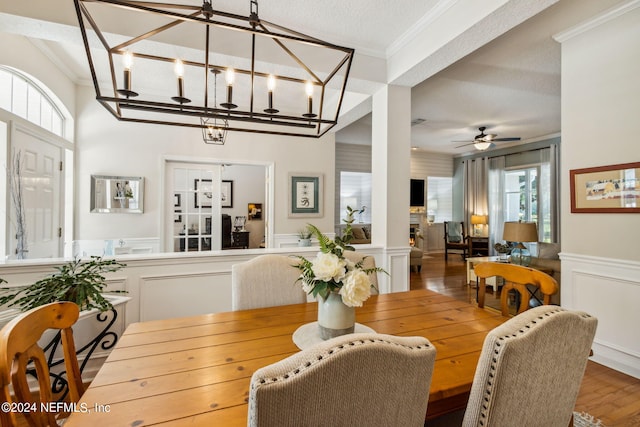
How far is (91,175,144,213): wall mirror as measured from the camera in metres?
3.80

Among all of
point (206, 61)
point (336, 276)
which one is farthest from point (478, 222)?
point (206, 61)

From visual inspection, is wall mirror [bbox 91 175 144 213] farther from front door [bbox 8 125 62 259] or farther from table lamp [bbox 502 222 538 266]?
table lamp [bbox 502 222 538 266]

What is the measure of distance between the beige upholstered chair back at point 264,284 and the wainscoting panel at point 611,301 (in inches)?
95.7

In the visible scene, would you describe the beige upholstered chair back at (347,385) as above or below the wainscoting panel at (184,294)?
above

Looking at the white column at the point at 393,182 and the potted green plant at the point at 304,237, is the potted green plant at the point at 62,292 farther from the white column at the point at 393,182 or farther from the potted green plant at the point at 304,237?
the potted green plant at the point at 304,237

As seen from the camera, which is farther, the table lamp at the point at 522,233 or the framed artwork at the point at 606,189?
the table lamp at the point at 522,233

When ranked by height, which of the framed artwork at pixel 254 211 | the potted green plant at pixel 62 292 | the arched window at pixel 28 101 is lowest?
the potted green plant at pixel 62 292

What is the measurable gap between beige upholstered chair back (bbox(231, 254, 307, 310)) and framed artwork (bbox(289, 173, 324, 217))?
118 inches

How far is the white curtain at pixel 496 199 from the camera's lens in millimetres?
7344

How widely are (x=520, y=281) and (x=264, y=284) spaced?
1477 millimetres

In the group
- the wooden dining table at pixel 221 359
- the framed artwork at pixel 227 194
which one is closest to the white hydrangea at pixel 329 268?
the wooden dining table at pixel 221 359

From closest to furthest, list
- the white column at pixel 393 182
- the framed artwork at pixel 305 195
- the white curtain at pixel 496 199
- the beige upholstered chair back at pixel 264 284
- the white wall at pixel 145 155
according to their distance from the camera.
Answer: the beige upholstered chair back at pixel 264 284 → the white column at pixel 393 182 → the white wall at pixel 145 155 → the framed artwork at pixel 305 195 → the white curtain at pixel 496 199

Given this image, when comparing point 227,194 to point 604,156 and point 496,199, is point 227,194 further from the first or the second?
point 604,156

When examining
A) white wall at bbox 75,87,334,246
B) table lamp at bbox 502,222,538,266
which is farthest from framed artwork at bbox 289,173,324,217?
table lamp at bbox 502,222,538,266
